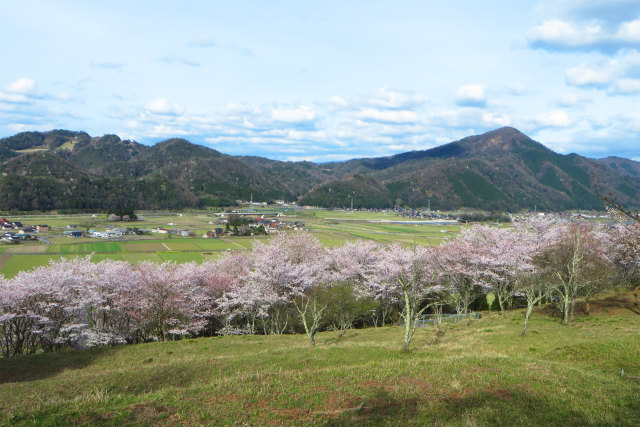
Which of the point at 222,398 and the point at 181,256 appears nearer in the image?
the point at 222,398

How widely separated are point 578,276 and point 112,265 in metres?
41.1

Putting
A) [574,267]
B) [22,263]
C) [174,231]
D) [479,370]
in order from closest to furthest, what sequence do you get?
[479,370] → [574,267] → [22,263] → [174,231]

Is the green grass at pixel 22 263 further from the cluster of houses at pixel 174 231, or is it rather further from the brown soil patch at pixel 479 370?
the brown soil patch at pixel 479 370

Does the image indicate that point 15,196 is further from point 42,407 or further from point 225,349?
point 42,407

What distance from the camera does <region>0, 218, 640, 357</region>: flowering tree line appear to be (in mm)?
28828

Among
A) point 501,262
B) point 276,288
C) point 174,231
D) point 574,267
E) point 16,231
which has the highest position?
point 574,267

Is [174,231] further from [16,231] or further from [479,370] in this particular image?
[479,370]

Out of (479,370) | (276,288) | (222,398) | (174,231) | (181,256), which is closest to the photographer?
(222,398)

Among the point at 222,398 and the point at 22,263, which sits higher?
the point at 222,398

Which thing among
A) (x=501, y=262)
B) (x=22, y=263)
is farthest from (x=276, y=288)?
(x=22, y=263)

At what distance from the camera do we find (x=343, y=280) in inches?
1540

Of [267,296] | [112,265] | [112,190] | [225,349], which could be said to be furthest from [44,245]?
[112,190]

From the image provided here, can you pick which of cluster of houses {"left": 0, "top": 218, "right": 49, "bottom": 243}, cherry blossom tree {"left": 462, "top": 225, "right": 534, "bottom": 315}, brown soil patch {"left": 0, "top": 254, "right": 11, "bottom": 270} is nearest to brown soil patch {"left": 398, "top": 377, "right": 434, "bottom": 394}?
cherry blossom tree {"left": 462, "top": 225, "right": 534, "bottom": 315}

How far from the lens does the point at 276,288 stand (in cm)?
3534
